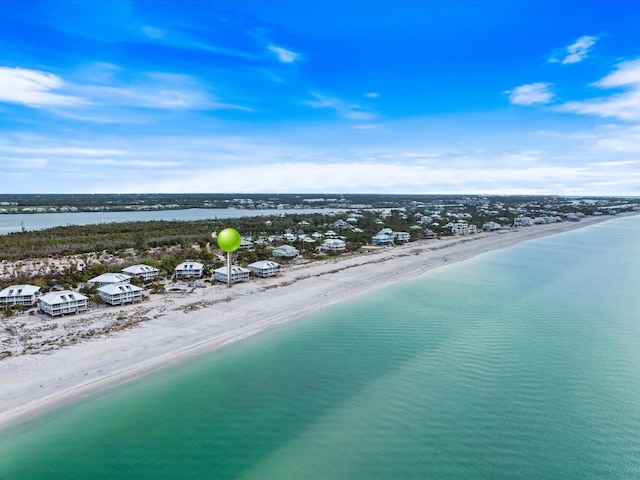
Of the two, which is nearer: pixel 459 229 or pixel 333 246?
pixel 333 246

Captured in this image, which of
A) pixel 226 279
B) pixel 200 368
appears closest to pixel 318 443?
pixel 200 368

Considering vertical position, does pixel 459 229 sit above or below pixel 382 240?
above

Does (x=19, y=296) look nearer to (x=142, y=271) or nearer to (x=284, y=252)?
(x=142, y=271)

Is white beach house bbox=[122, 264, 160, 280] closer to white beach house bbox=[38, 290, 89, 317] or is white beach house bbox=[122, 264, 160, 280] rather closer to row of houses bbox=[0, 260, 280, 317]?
row of houses bbox=[0, 260, 280, 317]

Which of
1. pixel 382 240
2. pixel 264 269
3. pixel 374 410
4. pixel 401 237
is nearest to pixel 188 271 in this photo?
pixel 264 269

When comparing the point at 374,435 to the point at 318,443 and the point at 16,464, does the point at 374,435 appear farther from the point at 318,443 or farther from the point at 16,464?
the point at 16,464

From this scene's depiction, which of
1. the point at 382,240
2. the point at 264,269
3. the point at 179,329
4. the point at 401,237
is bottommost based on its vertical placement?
the point at 179,329

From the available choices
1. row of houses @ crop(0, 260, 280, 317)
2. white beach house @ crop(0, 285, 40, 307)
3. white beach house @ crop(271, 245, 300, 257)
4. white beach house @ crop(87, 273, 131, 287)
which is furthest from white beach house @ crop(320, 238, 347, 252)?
white beach house @ crop(0, 285, 40, 307)

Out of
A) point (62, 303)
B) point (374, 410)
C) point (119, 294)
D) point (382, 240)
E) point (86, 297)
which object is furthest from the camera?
point (382, 240)
